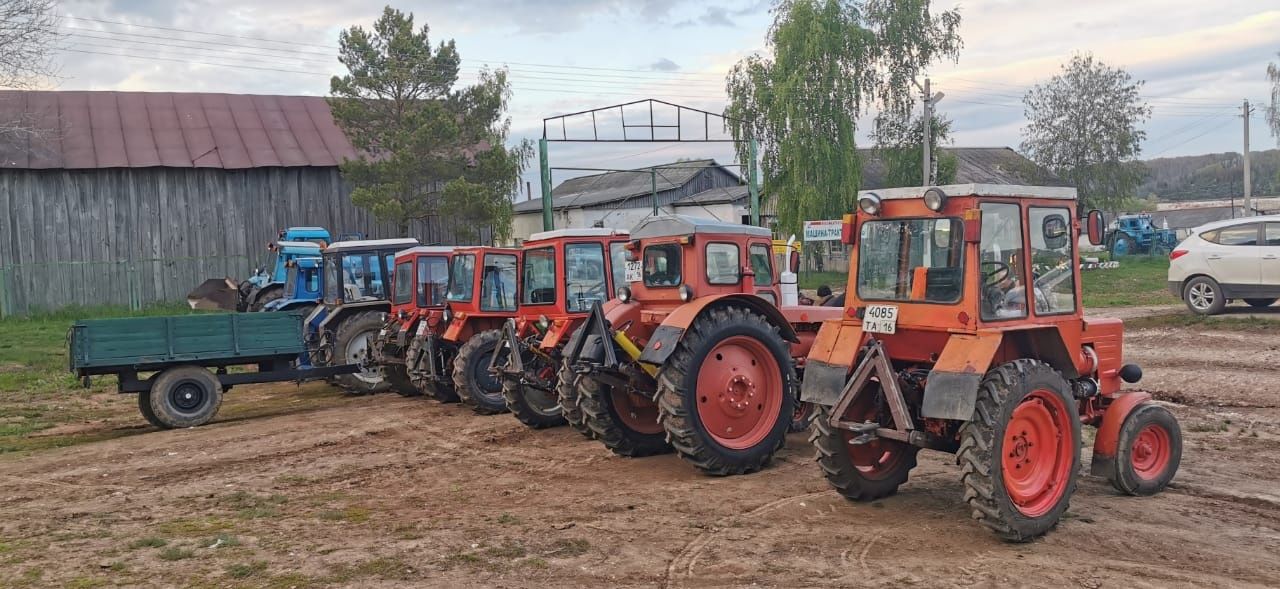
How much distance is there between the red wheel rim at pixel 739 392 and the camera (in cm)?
816

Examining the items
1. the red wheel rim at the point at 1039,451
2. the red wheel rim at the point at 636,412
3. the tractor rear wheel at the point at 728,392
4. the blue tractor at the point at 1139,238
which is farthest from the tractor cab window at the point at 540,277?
the blue tractor at the point at 1139,238

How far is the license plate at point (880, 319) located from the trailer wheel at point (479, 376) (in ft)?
19.3

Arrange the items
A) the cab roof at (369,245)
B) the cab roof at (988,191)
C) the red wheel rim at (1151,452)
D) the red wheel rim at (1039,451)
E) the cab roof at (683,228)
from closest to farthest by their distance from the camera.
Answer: the red wheel rim at (1039,451), the cab roof at (988,191), the red wheel rim at (1151,452), the cab roof at (683,228), the cab roof at (369,245)

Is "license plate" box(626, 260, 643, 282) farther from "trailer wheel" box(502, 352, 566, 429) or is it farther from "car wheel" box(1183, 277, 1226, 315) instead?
"car wheel" box(1183, 277, 1226, 315)

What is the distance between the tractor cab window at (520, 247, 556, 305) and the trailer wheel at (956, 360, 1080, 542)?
5.82 metres

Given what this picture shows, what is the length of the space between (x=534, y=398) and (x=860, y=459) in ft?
14.7

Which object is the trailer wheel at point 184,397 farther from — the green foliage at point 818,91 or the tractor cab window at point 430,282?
the green foliage at point 818,91

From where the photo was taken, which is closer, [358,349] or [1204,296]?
[358,349]

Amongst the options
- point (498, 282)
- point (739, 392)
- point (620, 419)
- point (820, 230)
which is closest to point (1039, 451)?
point (739, 392)

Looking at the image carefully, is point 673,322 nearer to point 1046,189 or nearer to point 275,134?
point 1046,189

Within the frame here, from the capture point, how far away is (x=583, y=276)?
36.0 feet

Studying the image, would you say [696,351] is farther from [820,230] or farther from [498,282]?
[820,230]

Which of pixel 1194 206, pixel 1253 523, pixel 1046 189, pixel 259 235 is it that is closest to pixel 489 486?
pixel 1046 189

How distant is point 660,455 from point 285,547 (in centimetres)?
367
